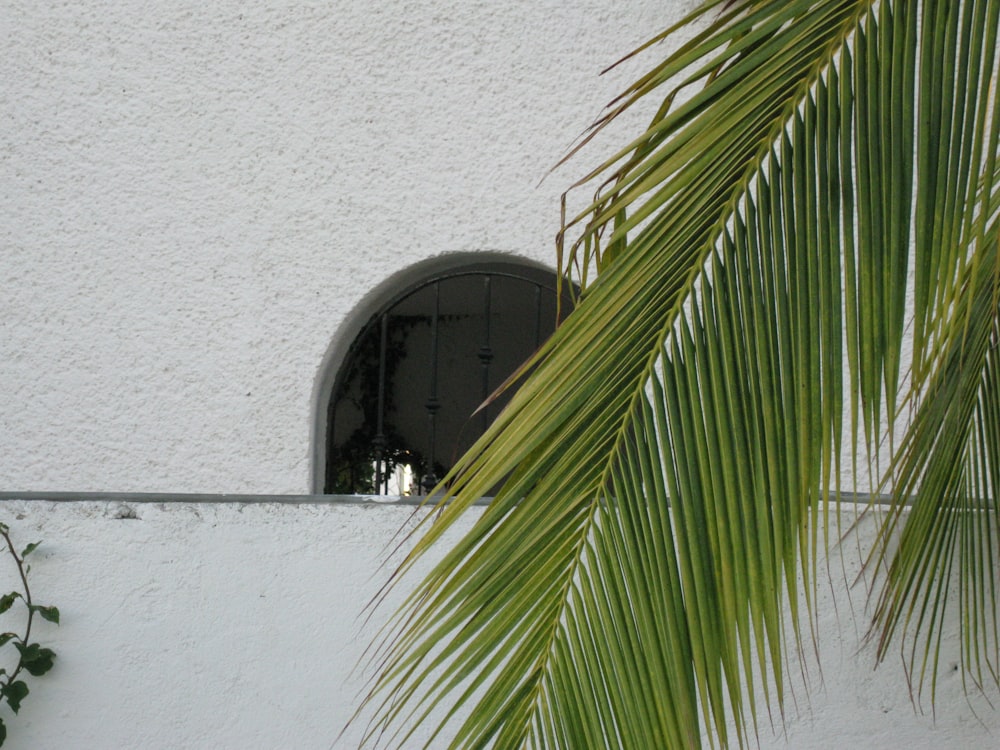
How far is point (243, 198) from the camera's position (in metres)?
3.45

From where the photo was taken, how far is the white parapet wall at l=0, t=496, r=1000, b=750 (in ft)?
10.6

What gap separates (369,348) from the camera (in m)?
5.32

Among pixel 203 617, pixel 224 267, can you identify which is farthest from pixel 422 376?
pixel 203 617

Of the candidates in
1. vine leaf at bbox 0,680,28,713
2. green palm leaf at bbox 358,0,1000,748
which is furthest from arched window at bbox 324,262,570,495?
green palm leaf at bbox 358,0,1000,748

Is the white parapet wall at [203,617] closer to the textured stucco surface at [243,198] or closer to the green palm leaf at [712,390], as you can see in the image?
the textured stucco surface at [243,198]

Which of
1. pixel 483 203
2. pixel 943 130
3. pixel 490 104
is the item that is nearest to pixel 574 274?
pixel 483 203

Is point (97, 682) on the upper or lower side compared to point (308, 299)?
lower

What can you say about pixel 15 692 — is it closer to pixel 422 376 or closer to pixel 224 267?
pixel 224 267

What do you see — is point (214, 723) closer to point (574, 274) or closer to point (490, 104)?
point (574, 274)

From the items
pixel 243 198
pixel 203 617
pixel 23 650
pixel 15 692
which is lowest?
pixel 15 692

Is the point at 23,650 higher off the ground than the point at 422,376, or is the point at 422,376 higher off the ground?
the point at 422,376

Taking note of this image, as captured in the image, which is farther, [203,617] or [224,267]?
[224,267]

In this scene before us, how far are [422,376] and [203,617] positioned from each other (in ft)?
10.2

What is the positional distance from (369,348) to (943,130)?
14.0 feet
